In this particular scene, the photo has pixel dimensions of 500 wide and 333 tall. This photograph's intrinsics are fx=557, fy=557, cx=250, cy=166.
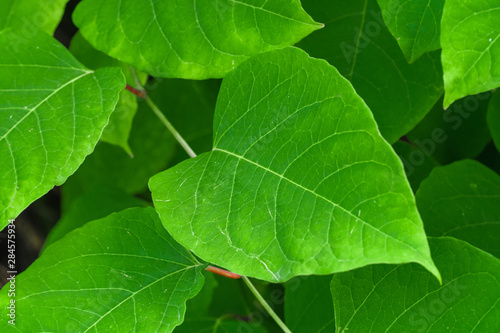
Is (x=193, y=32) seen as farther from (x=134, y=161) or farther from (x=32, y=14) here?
(x=134, y=161)

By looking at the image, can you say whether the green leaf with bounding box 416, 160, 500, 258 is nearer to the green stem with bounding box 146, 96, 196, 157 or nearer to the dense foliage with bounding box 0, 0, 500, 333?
the dense foliage with bounding box 0, 0, 500, 333

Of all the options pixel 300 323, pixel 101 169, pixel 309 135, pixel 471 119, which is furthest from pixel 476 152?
pixel 101 169

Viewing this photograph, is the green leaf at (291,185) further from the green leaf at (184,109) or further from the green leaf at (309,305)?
the green leaf at (184,109)

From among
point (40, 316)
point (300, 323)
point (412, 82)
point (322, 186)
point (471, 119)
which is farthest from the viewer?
point (471, 119)

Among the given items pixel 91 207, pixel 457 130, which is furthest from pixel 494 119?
pixel 91 207

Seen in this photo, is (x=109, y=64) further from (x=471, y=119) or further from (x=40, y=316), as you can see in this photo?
(x=471, y=119)

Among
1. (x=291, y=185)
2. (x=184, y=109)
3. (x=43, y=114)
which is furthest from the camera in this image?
(x=184, y=109)
